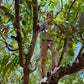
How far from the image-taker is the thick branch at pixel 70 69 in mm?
1330

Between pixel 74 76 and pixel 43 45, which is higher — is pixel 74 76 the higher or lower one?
the lower one

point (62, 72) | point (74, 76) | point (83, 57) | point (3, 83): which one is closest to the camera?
point (83, 57)

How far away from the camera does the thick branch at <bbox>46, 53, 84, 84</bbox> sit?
4.36 feet

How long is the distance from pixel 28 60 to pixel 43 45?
1.49 ft

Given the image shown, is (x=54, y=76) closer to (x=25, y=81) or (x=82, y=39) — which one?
(x=82, y=39)

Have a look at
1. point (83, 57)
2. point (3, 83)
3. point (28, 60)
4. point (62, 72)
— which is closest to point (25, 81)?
point (28, 60)

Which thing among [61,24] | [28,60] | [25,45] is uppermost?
[61,24]

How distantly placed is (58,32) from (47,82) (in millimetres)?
620

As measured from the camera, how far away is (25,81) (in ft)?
8.09

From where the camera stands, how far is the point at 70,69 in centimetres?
146

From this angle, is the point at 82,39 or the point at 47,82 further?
the point at 47,82

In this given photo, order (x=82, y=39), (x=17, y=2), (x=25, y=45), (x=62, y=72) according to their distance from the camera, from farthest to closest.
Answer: (x=25, y=45)
(x=17, y=2)
(x=62, y=72)
(x=82, y=39)

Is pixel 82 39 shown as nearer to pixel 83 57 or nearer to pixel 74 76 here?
pixel 83 57

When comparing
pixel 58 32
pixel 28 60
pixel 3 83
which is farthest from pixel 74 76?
pixel 3 83
